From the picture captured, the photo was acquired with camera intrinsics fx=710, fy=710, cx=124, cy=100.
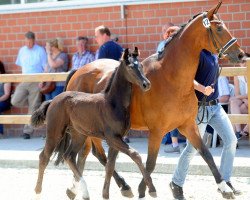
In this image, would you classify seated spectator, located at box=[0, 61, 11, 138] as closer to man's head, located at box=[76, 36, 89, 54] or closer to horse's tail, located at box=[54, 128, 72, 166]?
man's head, located at box=[76, 36, 89, 54]

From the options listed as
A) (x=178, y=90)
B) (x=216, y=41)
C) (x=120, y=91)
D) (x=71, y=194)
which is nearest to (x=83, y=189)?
(x=71, y=194)

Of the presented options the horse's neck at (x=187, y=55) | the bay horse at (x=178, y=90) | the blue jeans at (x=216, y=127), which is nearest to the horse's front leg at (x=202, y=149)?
the bay horse at (x=178, y=90)

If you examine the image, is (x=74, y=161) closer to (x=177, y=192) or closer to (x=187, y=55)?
(x=177, y=192)

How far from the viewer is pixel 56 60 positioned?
1336cm

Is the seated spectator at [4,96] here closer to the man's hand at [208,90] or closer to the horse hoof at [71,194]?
the horse hoof at [71,194]

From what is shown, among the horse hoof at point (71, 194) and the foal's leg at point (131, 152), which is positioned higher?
the foal's leg at point (131, 152)

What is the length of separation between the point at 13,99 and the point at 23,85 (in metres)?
0.33

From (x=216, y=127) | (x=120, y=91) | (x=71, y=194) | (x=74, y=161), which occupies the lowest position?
(x=71, y=194)

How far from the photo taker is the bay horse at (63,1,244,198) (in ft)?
23.9

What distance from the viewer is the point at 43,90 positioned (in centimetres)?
1321

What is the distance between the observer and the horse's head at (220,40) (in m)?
7.12

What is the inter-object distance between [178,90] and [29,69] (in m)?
6.75

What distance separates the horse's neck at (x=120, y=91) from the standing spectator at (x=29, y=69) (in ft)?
20.4

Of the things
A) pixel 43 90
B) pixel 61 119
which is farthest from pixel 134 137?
pixel 61 119
